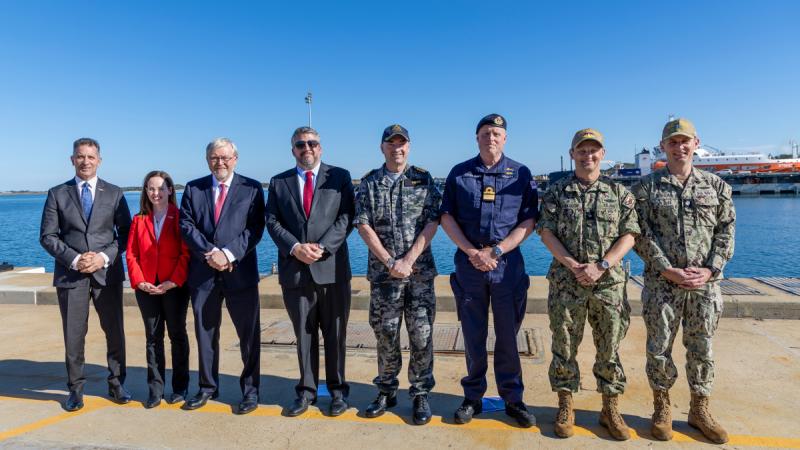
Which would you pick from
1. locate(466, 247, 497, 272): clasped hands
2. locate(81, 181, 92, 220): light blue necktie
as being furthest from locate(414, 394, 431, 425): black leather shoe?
locate(81, 181, 92, 220): light blue necktie

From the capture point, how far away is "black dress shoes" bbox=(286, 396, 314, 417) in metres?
3.43

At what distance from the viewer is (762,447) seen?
9.36 ft

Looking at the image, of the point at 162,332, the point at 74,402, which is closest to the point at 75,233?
the point at 162,332

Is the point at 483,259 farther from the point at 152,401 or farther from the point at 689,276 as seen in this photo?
the point at 152,401

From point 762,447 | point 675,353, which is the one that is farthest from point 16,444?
point 675,353

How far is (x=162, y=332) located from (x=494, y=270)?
2.67m

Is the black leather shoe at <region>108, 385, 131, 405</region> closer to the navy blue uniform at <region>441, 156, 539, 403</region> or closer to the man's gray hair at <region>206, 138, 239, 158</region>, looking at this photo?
the man's gray hair at <region>206, 138, 239, 158</region>

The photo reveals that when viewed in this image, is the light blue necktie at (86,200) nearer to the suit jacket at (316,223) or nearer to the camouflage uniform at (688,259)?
the suit jacket at (316,223)

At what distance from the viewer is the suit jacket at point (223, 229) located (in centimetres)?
361

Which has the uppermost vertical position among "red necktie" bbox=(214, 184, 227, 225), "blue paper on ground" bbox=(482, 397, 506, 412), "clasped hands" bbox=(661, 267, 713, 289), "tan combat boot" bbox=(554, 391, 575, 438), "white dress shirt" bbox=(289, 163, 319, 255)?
"white dress shirt" bbox=(289, 163, 319, 255)

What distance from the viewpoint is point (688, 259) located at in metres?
3.00

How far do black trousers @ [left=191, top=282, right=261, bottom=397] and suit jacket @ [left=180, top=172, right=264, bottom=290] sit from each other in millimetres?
80

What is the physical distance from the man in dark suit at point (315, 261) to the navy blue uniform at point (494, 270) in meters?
0.85

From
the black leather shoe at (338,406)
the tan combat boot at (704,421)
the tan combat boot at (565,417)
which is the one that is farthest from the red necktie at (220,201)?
the tan combat boot at (704,421)
